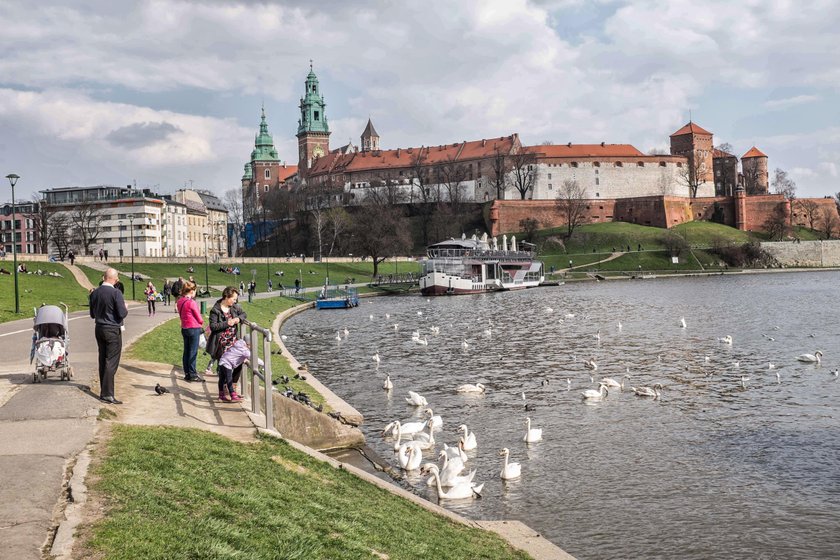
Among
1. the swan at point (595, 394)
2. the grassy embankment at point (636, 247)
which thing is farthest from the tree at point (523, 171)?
the swan at point (595, 394)

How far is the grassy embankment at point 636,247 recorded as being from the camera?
4503 inches

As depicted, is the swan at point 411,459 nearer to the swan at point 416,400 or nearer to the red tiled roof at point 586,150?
the swan at point 416,400

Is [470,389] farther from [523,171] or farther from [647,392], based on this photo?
[523,171]

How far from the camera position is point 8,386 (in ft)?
48.1

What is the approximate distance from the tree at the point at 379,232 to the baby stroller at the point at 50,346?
8056 cm

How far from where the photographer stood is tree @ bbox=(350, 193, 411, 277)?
10106 centimetres

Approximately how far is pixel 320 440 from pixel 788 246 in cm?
12836

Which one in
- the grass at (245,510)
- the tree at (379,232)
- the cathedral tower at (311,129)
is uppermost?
the cathedral tower at (311,129)

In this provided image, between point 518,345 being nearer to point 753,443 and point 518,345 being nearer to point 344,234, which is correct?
point 753,443

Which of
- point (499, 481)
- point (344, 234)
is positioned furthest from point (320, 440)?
point (344, 234)

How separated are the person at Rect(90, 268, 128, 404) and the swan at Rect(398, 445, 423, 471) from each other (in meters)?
5.53

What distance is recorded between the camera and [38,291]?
1922 inches

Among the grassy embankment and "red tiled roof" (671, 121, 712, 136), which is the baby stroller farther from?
"red tiled roof" (671, 121, 712, 136)

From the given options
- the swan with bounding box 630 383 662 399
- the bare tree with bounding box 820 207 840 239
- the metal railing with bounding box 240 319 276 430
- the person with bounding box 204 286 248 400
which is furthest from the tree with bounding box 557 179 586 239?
the metal railing with bounding box 240 319 276 430
